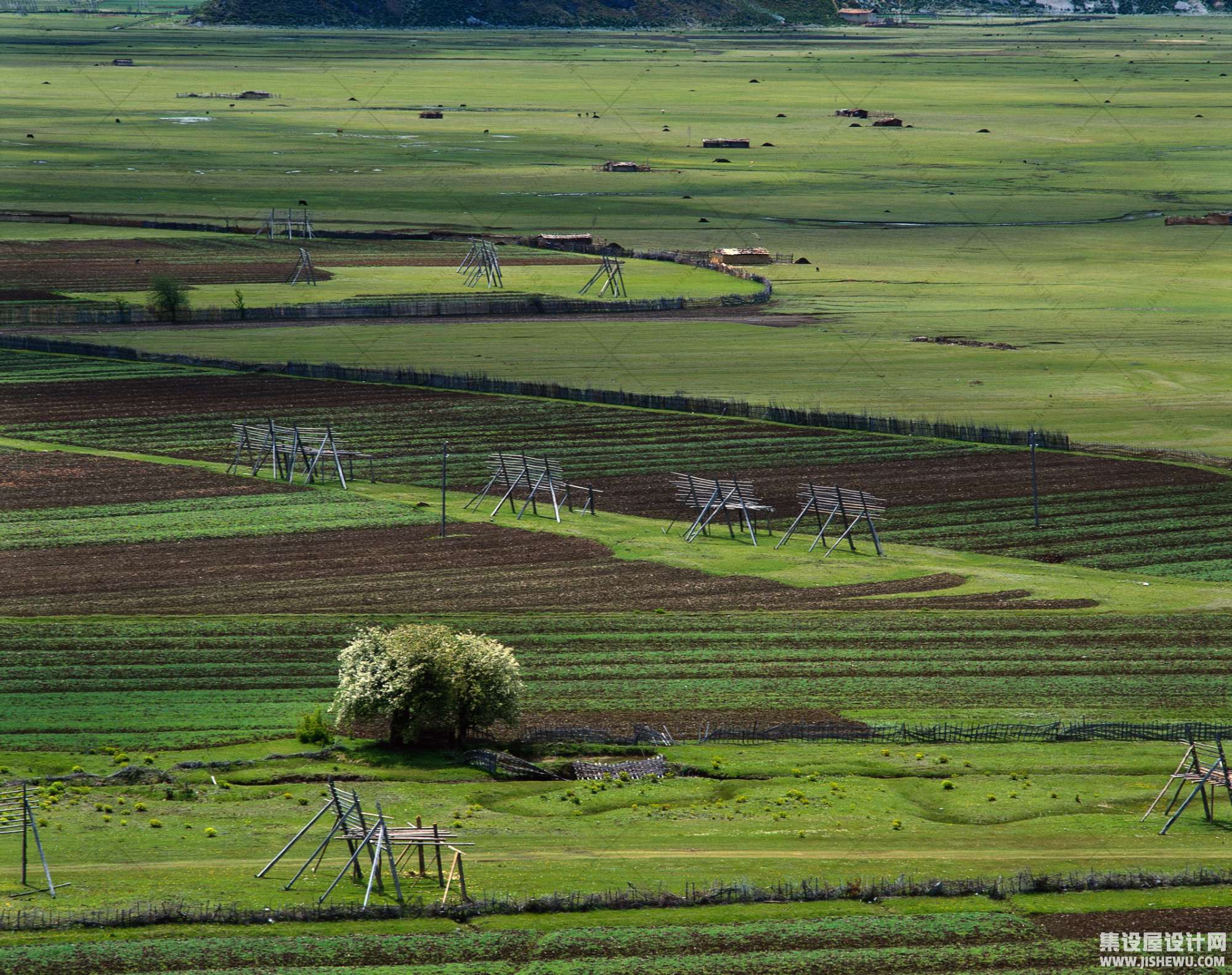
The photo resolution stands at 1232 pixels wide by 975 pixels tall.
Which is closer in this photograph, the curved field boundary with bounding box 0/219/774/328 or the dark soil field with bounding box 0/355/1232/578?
the dark soil field with bounding box 0/355/1232/578

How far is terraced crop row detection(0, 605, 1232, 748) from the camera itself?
49.2m

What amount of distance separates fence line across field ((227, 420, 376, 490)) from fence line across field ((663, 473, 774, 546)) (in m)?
14.1

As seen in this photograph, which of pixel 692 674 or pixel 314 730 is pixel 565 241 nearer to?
pixel 692 674

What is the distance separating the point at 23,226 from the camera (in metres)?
146

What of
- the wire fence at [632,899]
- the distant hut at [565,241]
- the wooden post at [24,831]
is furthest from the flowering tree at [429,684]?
the distant hut at [565,241]

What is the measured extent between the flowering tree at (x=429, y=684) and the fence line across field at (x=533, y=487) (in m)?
24.1

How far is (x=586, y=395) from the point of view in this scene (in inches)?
3632

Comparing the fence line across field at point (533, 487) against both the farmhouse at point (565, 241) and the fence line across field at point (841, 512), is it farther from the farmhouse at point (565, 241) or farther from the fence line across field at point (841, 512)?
the farmhouse at point (565, 241)

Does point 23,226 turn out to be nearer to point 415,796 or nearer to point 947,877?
point 415,796

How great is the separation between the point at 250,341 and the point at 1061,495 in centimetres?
5162

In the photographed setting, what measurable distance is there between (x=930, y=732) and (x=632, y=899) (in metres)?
15.2

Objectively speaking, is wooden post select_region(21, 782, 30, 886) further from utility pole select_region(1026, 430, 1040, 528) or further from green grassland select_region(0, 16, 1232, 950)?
utility pole select_region(1026, 430, 1040, 528)

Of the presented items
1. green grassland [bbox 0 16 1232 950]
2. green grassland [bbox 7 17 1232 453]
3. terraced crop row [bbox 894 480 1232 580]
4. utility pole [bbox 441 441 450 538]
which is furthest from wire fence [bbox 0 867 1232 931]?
green grassland [bbox 7 17 1232 453]

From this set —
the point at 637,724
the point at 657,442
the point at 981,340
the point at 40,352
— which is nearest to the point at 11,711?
the point at 637,724
